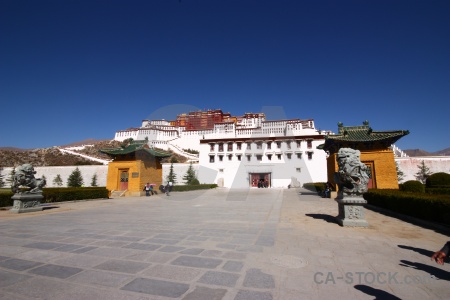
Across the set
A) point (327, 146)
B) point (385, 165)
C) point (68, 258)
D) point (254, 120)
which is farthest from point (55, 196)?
point (254, 120)

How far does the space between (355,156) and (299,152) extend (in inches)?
1226

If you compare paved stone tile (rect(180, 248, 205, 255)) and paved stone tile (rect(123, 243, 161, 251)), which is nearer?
paved stone tile (rect(180, 248, 205, 255))

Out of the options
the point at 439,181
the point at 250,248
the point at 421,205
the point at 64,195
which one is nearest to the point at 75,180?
the point at 64,195

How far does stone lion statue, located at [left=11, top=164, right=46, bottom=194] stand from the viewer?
1026 cm

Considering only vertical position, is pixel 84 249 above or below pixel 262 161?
below

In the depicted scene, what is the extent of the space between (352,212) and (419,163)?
42.1 m

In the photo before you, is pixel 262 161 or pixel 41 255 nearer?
pixel 41 255

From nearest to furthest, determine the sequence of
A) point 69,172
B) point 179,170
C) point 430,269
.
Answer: point 430,269 < point 179,170 < point 69,172

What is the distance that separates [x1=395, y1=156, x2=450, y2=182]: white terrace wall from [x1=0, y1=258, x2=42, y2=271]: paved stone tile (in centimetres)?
4678

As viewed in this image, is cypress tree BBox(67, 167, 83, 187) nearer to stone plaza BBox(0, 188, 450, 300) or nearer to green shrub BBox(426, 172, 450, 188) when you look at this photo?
stone plaza BBox(0, 188, 450, 300)

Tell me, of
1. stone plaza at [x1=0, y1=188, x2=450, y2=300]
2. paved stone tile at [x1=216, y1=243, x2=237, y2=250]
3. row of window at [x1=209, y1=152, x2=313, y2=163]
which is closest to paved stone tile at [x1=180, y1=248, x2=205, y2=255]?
stone plaza at [x1=0, y1=188, x2=450, y2=300]

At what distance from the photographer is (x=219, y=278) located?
312cm

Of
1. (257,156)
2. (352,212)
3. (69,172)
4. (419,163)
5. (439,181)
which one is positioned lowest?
(352,212)

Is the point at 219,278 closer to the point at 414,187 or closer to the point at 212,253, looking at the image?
the point at 212,253
